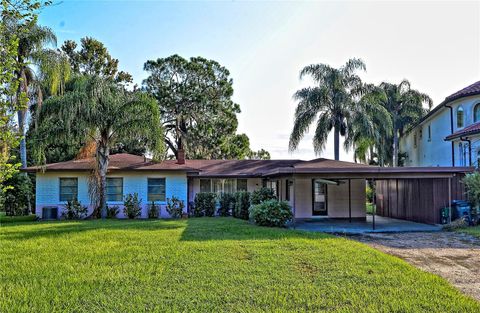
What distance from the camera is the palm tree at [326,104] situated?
77.7 feet

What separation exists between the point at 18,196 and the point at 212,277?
1813 centimetres

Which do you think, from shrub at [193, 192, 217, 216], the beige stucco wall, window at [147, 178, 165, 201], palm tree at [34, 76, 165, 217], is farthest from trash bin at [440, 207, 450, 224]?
window at [147, 178, 165, 201]

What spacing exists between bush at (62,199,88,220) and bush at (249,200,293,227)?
359 inches

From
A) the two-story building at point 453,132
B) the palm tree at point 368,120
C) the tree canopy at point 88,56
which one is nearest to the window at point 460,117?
the two-story building at point 453,132

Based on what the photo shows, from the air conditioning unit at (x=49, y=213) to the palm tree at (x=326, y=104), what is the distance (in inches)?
530

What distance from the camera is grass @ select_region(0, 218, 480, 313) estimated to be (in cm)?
552

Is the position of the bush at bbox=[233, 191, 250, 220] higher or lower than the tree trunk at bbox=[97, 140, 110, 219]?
lower

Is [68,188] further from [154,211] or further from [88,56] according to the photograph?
[88,56]

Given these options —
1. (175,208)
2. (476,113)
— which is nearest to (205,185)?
(175,208)

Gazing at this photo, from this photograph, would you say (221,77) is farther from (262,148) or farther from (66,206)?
(262,148)

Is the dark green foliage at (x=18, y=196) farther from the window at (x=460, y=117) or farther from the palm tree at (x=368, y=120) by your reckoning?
the window at (x=460, y=117)

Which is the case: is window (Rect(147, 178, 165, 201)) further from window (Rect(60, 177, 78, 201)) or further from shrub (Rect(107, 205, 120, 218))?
window (Rect(60, 177, 78, 201))

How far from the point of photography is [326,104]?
23.9 metres

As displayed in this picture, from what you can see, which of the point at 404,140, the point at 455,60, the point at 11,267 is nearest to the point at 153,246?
the point at 11,267
